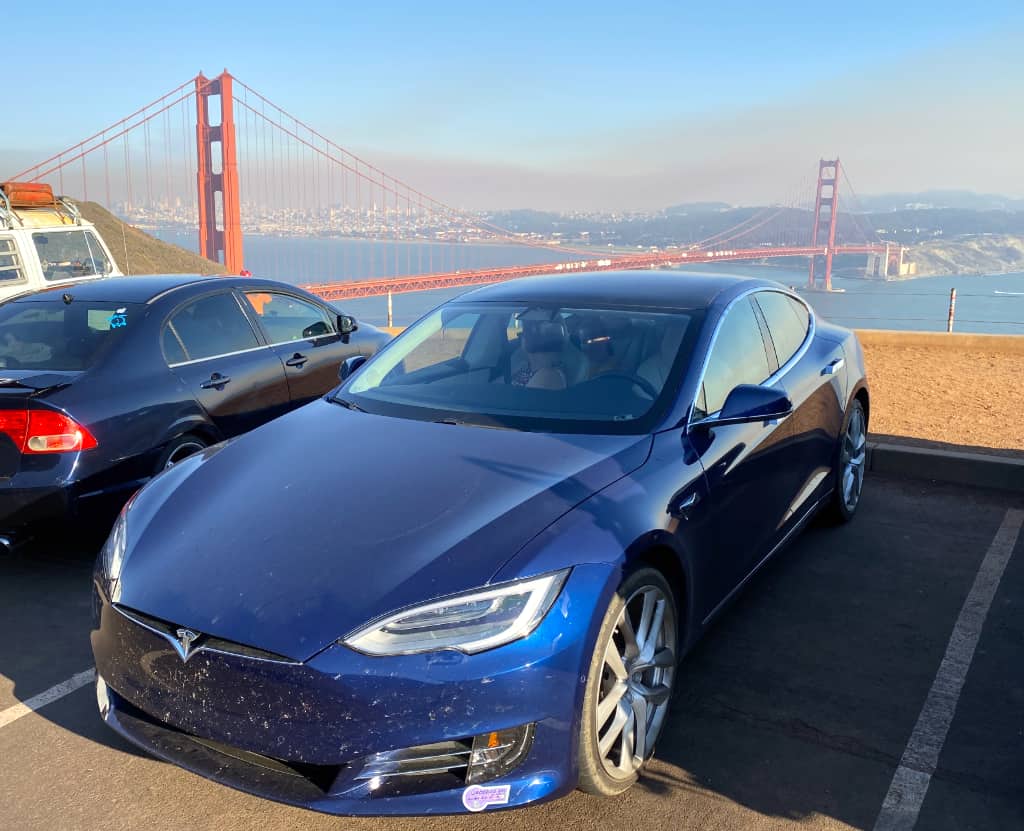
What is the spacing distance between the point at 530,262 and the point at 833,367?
56.5 meters

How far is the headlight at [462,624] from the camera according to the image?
2.19 metres

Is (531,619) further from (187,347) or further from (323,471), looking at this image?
(187,347)

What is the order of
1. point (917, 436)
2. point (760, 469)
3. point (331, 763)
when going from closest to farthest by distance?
1. point (331, 763)
2. point (760, 469)
3. point (917, 436)

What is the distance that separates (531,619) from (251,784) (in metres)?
0.80

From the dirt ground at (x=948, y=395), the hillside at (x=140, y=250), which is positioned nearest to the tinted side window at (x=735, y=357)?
the dirt ground at (x=948, y=395)

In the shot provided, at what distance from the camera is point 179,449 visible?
4.69m

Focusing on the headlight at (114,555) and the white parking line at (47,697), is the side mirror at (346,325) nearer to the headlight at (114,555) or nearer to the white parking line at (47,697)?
the white parking line at (47,697)

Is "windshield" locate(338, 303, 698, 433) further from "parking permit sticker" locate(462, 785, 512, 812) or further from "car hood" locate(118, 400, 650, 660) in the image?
"parking permit sticker" locate(462, 785, 512, 812)

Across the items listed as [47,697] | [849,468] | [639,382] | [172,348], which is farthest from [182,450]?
[849,468]

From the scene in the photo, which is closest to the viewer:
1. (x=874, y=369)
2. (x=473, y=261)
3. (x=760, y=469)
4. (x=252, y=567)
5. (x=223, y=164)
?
(x=252, y=567)

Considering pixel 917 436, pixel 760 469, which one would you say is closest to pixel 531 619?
pixel 760 469

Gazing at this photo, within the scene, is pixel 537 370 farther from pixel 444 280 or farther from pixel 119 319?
pixel 444 280

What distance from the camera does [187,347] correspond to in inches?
198

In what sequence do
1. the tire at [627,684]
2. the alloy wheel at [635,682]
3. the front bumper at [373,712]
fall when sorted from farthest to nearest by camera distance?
the alloy wheel at [635,682], the tire at [627,684], the front bumper at [373,712]
